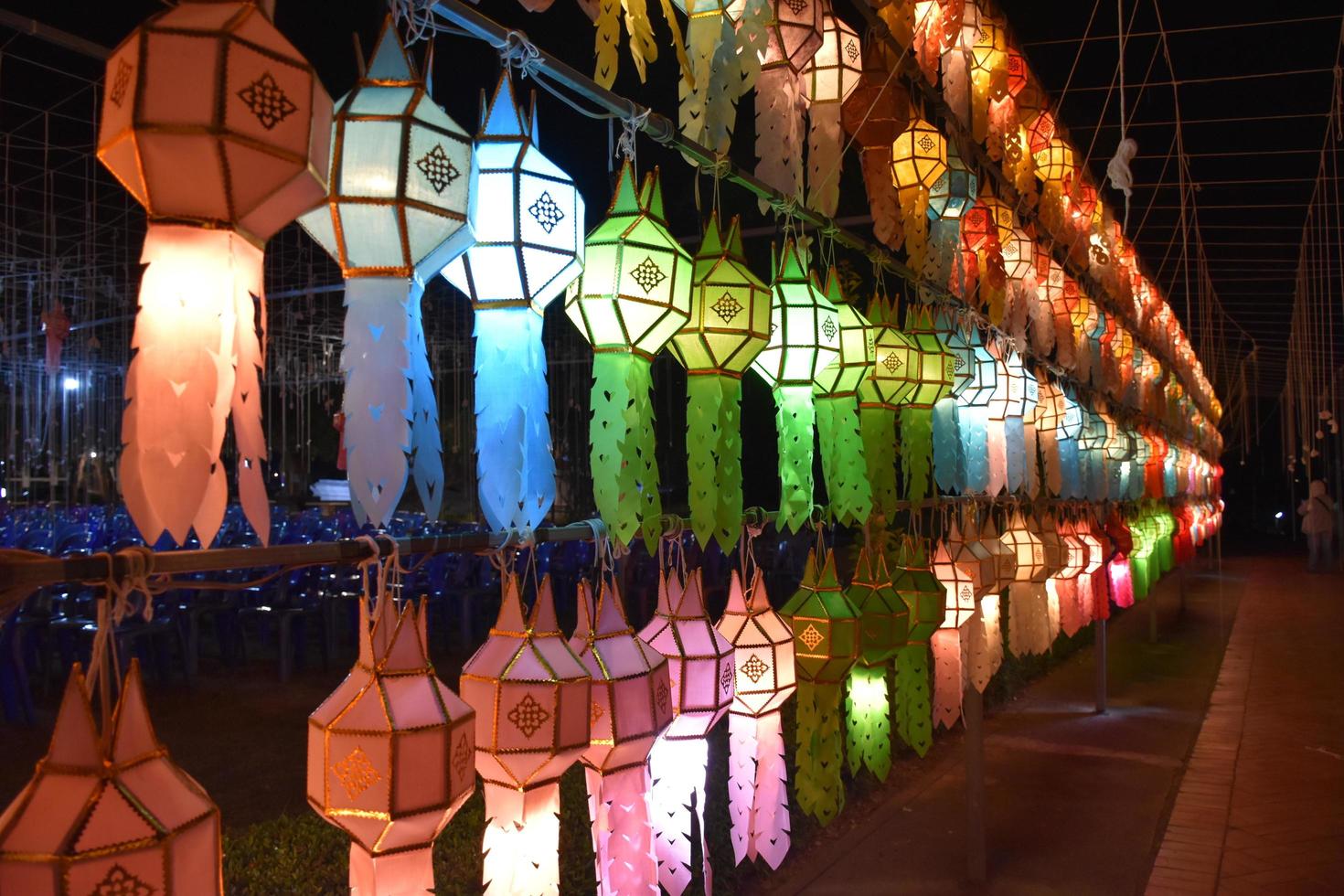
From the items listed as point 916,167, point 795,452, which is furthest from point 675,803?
point 916,167

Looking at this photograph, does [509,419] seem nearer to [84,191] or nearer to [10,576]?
[10,576]

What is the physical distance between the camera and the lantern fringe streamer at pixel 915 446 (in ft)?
10.6

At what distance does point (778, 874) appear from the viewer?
3.92 meters

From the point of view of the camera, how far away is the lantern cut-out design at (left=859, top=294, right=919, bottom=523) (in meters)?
2.86

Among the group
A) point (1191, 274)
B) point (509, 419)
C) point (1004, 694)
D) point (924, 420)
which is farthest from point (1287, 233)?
point (509, 419)

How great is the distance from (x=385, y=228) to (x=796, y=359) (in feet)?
4.23

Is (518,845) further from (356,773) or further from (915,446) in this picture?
(915,446)

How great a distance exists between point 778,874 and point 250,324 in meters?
3.53

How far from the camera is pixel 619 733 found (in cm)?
167

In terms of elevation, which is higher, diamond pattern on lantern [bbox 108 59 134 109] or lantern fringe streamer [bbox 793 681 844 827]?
diamond pattern on lantern [bbox 108 59 134 109]

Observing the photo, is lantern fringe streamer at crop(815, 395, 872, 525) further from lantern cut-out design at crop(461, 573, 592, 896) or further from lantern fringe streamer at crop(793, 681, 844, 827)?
lantern cut-out design at crop(461, 573, 592, 896)

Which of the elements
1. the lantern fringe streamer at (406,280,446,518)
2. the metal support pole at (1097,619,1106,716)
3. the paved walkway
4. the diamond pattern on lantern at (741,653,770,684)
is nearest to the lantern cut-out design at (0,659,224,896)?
the lantern fringe streamer at (406,280,446,518)

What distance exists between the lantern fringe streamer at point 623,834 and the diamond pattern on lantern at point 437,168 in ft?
3.42

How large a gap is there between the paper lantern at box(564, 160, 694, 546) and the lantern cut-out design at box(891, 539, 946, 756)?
4.56 feet
